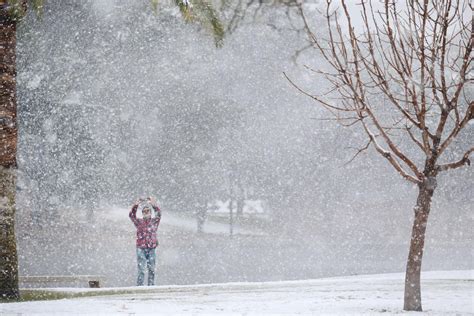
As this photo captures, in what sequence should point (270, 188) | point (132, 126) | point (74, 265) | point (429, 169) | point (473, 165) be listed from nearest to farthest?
point (429, 169) → point (74, 265) → point (132, 126) → point (473, 165) → point (270, 188)

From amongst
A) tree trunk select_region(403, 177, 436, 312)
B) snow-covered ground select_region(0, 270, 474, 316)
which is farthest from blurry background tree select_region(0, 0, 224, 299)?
tree trunk select_region(403, 177, 436, 312)

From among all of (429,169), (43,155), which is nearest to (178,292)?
(429,169)

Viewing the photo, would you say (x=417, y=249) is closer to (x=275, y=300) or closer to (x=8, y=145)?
(x=275, y=300)

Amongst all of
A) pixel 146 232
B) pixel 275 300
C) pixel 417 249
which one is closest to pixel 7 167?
pixel 146 232

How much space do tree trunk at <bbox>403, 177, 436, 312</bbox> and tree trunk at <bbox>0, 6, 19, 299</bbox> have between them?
5.28 m

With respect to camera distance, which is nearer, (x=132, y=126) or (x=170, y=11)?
(x=170, y=11)

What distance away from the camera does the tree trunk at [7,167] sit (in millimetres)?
8445

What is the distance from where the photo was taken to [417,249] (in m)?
6.15

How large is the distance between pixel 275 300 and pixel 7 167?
160 inches

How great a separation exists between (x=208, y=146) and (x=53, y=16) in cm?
1035

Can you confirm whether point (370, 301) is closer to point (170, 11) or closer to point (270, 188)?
point (170, 11)

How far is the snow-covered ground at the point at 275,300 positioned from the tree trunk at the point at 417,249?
6.2 inches

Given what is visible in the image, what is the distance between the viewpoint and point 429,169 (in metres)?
6.14

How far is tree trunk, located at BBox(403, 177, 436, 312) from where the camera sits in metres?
6.12
